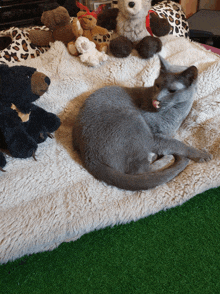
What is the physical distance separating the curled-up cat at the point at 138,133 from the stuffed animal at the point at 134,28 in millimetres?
368

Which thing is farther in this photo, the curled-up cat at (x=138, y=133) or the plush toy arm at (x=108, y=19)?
the plush toy arm at (x=108, y=19)

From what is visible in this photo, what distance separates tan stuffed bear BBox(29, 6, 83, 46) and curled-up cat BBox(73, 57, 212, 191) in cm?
56

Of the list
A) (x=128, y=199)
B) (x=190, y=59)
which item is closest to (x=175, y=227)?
(x=128, y=199)

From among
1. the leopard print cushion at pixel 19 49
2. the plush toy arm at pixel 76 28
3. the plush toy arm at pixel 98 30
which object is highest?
the plush toy arm at pixel 76 28

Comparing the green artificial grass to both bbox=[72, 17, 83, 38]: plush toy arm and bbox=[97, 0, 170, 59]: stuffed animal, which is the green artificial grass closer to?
bbox=[97, 0, 170, 59]: stuffed animal

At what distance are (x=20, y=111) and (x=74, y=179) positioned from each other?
40 centimetres

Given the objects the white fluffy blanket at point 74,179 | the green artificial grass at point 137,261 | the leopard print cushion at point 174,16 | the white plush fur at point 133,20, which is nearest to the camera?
the green artificial grass at point 137,261

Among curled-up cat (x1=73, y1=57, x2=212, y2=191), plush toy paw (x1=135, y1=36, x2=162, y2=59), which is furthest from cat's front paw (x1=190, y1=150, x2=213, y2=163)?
plush toy paw (x1=135, y1=36, x2=162, y2=59)

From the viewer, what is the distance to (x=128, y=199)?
2.91 feet

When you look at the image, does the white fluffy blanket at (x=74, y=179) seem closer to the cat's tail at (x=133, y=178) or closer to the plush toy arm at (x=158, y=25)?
the cat's tail at (x=133, y=178)

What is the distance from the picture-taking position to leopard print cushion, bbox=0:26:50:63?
1.44 metres

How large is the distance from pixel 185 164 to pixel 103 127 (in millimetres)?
398

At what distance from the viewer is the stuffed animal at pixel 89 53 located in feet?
4.25

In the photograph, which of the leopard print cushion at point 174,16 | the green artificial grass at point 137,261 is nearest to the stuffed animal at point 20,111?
the green artificial grass at point 137,261
